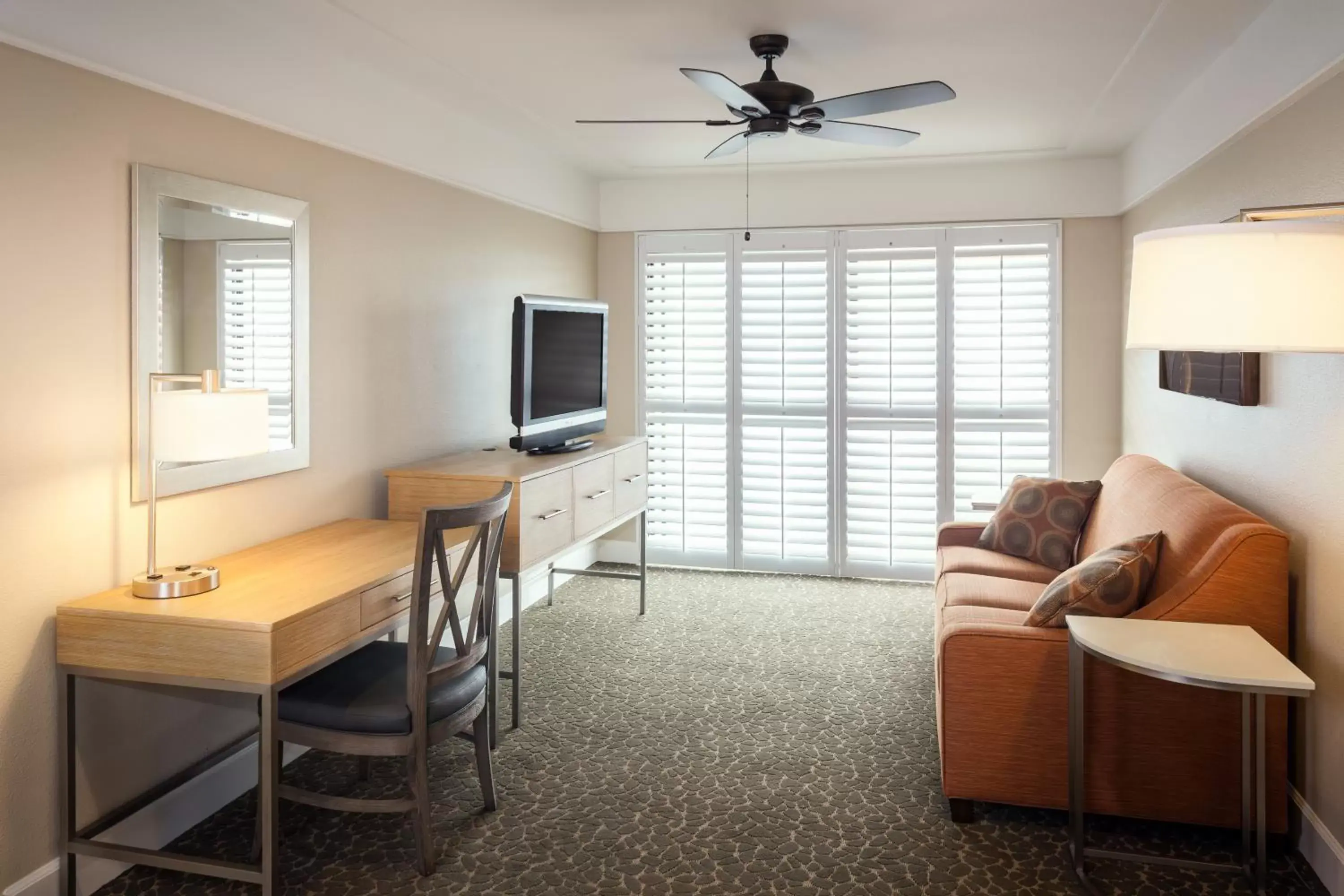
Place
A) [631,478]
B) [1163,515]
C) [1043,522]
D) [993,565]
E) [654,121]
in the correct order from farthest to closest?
[631,478] < [1043,522] < [993,565] < [654,121] < [1163,515]

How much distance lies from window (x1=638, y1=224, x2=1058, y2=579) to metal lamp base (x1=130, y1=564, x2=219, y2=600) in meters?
3.73

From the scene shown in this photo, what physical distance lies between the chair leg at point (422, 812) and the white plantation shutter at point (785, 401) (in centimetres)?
359

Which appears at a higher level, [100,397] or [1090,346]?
[1090,346]

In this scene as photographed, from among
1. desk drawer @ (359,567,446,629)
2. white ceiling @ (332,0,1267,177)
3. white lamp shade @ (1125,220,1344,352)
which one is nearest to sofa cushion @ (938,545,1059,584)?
white ceiling @ (332,0,1267,177)

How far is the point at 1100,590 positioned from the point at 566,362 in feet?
8.39

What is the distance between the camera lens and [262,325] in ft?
9.76

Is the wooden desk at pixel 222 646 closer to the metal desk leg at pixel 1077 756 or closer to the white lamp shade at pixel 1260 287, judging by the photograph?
the metal desk leg at pixel 1077 756

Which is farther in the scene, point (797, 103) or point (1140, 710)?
point (797, 103)

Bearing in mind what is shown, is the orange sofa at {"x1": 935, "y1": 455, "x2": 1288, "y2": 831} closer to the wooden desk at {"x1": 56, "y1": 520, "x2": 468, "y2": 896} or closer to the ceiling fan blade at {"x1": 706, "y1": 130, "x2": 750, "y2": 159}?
the wooden desk at {"x1": 56, "y1": 520, "x2": 468, "y2": 896}

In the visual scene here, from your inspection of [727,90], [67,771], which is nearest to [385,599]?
[67,771]

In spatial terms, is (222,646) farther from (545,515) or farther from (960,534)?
(960,534)

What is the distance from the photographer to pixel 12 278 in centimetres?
221

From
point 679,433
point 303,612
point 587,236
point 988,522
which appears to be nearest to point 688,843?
point 303,612

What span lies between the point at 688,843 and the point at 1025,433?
3.62 meters
